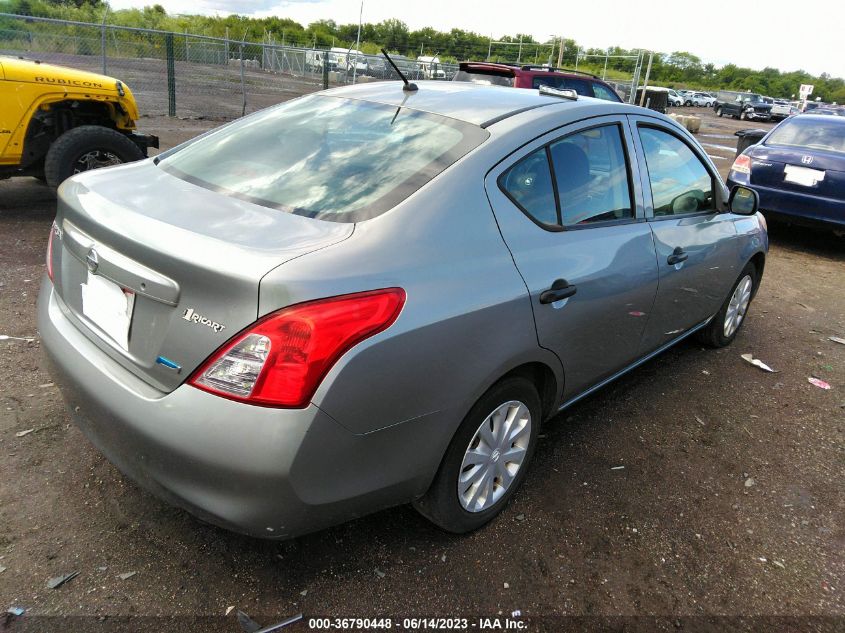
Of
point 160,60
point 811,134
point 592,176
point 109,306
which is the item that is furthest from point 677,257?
point 160,60

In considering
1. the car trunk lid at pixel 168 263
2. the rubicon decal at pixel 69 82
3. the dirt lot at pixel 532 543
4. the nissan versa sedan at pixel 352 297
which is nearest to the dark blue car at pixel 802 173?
the dirt lot at pixel 532 543

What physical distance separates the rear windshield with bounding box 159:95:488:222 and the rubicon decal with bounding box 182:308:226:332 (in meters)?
0.51

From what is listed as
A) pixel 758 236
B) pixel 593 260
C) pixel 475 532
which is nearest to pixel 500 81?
pixel 758 236

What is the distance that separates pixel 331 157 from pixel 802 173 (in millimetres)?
7008

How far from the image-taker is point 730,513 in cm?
284

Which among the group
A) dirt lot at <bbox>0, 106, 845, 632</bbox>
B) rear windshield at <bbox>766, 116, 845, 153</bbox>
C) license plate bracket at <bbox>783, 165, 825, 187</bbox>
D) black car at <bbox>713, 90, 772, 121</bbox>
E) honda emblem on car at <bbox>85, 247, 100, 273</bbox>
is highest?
black car at <bbox>713, 90, 772, 121</bbox>

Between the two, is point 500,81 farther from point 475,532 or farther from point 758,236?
point 475,532

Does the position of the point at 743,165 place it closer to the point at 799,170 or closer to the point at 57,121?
the point at 799,170

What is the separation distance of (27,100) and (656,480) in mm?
6154

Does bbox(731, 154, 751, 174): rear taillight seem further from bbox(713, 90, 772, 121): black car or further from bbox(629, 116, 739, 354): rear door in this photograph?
bbox(713, 90, 772, 121): black car

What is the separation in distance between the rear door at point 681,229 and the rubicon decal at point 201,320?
2.25 metres

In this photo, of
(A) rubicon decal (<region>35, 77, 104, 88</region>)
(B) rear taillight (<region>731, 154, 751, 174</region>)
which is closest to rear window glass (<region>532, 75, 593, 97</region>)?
(B) rear taillight (<region>731, 154, 751, 174</region>)

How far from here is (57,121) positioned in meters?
6.19

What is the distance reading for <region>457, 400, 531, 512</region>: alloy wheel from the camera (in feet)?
7.82
